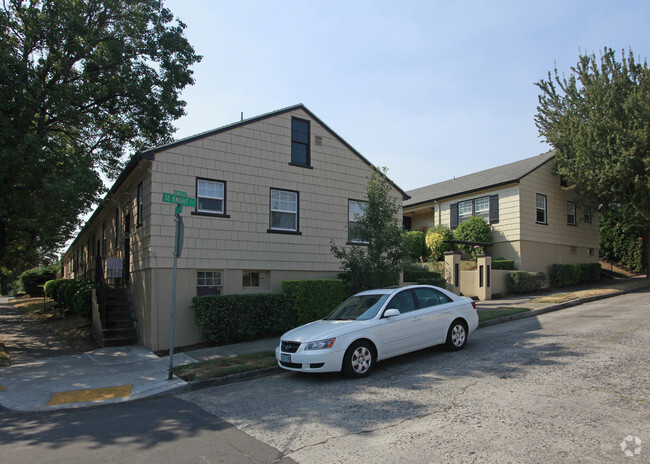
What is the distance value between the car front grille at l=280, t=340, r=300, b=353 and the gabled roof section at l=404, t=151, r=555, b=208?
55.5 feet

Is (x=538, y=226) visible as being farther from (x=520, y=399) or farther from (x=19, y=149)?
(x=19, y=149)

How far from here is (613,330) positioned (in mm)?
9859

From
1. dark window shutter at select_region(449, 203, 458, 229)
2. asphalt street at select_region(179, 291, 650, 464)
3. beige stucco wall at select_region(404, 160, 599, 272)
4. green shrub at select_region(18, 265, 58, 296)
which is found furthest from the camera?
green shrub at select_region(18, 265, 58, 296)

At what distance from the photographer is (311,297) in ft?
42.6

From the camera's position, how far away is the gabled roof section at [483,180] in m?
22.1

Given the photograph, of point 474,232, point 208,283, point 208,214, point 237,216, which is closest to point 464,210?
point 474,232

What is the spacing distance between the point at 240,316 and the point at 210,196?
3558mm

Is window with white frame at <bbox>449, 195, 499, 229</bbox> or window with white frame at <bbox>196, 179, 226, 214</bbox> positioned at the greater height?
window with white frame at <bbox>449, 195, 499, 229</bbox>

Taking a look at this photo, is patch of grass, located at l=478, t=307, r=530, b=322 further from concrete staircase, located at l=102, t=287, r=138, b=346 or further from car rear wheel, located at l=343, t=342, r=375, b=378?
concrete staircase, located at l=102, t=287, r=138, b=346

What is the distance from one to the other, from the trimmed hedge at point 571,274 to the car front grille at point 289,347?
18.1m

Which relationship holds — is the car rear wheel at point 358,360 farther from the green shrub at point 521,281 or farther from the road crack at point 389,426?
the green shrub at point 521,281

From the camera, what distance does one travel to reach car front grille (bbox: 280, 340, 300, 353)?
305 inches

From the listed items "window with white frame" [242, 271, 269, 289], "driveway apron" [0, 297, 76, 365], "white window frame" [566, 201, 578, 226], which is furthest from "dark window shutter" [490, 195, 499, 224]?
"driveway apron" [0, 297, 76, 365]

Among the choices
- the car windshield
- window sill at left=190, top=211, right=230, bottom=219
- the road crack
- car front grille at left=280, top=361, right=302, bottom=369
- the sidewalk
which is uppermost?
window sill at left=190, top=211, right=230, bottom=219
